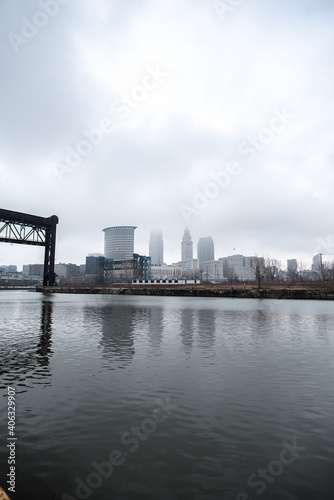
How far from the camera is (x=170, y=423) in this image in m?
6.05

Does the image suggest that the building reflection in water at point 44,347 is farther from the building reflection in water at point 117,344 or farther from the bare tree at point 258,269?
the bare tree at point 258,269

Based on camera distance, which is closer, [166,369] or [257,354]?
[166,369]

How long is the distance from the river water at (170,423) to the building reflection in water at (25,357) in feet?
0.24

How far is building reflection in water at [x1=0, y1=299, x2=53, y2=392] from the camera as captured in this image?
871cm

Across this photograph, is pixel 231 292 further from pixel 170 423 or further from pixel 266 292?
pixel 170 423

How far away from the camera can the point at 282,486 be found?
14.1 ft

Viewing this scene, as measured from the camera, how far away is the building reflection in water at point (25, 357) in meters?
8.71

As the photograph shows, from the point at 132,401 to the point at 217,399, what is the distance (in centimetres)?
193

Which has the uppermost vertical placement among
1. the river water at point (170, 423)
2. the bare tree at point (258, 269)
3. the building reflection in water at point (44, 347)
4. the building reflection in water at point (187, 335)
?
the bare tree at point (258, 269)

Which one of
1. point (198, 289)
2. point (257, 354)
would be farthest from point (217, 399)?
point (198, 289)

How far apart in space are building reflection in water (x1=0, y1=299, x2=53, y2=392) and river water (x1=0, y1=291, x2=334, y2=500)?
73mm

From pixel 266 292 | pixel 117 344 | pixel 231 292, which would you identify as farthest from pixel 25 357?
pixel 231 292

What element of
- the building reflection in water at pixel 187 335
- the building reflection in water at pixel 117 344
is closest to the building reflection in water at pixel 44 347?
the building reflection in water at pixel 117 344

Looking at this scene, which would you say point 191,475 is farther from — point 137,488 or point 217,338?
point 217,338
